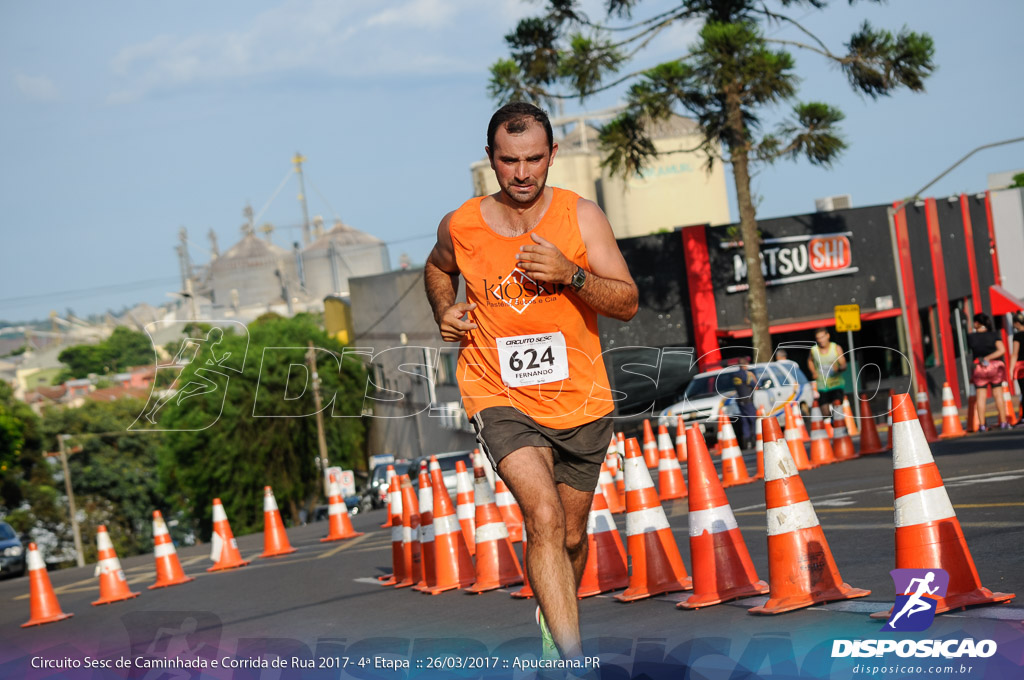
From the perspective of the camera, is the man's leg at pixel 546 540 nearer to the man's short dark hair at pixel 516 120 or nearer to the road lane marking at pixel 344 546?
the man's short dark hair at pixel 516 120

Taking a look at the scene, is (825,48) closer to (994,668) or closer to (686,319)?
(686,319)

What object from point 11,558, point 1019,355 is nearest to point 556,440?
point 1019,355

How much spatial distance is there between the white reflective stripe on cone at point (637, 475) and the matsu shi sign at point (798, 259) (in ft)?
96.8

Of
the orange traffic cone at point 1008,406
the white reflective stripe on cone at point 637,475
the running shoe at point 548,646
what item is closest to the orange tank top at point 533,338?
the running shoe at point 548,646

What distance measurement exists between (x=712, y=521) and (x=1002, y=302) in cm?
3733

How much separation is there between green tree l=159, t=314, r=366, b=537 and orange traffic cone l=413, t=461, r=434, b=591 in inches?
1499

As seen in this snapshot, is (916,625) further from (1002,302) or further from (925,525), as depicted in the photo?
(1002,302)

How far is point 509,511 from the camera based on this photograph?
1081 centimetres

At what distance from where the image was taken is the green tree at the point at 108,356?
14550 cm

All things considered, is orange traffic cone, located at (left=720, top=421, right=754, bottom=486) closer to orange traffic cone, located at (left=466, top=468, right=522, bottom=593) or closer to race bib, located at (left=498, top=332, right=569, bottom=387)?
orange traffic cone, located at (left=466, top=468, right=522, bottom=593)

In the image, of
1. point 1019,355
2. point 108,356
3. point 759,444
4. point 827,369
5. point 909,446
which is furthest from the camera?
point 108,356

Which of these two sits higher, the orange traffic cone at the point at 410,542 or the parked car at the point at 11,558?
the orange traffic cone at the point at 410,542

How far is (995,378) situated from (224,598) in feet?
38.0

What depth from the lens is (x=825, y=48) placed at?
2820 centimetres
